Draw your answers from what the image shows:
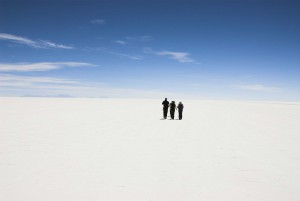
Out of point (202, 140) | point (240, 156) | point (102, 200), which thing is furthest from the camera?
point (202, 140)

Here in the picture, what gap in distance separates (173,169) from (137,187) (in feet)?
5.09

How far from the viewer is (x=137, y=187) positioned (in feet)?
18.2

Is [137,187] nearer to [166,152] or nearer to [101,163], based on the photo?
[101,163]

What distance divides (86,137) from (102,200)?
→ 7.05 m

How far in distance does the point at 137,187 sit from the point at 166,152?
11.0ft

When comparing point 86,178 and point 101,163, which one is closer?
point 86,178

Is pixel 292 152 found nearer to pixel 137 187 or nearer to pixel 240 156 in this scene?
pixel 240 156

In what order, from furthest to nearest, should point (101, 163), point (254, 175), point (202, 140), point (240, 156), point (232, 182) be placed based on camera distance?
point (202, 140)
point (240, 156)
point (101, 163)
point (254, 175)
point (232, 182)

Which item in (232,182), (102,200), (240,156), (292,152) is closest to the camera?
(102,200)

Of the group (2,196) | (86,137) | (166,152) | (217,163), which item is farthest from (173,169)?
(86,137)

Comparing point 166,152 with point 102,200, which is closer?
point 102,200

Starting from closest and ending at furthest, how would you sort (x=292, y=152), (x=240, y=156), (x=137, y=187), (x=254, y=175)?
(x=137, y=187), (x=254, y=175), (x=240, y=156), (x=292, y=152)

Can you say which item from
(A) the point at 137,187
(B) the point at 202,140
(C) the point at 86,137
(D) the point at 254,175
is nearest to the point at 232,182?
(D) the point at 254,175

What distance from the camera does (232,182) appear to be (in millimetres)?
5973
